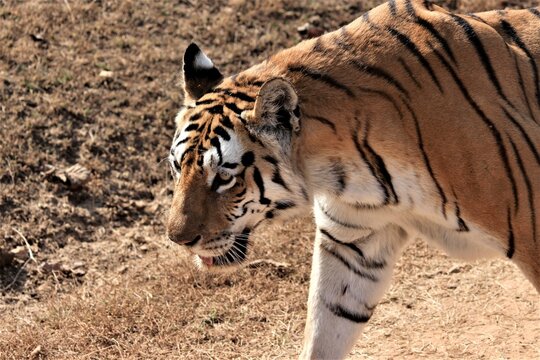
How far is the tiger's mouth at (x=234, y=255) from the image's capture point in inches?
140

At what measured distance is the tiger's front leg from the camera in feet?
12.4

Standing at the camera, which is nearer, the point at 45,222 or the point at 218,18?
the point at 45,222

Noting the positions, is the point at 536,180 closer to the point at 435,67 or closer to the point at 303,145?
the point at 435,67

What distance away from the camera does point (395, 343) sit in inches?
176

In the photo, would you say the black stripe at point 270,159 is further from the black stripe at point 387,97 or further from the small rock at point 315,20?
the small rock at point 315,20

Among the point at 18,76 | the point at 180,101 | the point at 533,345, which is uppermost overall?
the point at 18,76

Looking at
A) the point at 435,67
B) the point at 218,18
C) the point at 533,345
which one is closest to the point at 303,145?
the point at 435,67

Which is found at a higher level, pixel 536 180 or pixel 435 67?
pixel 435 67

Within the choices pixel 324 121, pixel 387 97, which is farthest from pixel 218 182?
pixel 387 97

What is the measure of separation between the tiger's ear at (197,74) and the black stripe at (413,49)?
709mm

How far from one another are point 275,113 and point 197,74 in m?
0.53

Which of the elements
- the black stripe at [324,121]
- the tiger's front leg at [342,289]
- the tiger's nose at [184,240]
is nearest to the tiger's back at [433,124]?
the black stripe at [324,121]

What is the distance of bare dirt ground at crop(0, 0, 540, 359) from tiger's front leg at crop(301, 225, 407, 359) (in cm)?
59

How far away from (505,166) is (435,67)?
0.45 m
